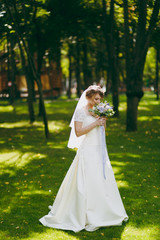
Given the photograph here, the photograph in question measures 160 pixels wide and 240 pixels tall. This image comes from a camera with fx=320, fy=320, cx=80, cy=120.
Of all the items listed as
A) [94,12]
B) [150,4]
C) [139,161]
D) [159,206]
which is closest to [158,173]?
[139,161]

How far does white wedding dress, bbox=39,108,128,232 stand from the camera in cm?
518

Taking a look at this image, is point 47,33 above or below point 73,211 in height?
above

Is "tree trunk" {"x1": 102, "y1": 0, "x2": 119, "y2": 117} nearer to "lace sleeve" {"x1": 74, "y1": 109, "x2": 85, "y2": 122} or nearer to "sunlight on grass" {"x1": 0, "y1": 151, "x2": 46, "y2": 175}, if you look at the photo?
"sunlight on grass" {"x1": 0, "y1": 151, "x2": 46, "y2": 175}

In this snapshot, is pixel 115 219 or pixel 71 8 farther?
pixel 71 8

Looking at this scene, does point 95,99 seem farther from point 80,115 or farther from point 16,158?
point 16,158

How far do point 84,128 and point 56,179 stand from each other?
329cm

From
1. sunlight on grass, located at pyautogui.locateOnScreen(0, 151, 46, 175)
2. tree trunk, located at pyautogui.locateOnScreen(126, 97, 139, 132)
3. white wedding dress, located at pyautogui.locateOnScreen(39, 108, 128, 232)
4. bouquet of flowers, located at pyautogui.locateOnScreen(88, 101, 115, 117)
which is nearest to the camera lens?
bouquet of flowers, located at pyautogui.locateOnScreen(88, 101, 115, 117)

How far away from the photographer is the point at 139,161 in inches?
384

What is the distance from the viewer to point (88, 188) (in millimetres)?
5211

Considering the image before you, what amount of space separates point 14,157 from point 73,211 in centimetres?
580

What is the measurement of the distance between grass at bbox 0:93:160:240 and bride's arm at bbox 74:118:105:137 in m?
1.61

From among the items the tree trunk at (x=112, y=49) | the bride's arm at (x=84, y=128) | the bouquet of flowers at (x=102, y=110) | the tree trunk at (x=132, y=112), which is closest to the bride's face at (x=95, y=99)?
the bouquet of flowers at (x=102, y=110)

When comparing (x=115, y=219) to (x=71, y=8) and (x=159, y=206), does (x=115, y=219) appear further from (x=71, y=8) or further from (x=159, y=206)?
(x=71, y=8)

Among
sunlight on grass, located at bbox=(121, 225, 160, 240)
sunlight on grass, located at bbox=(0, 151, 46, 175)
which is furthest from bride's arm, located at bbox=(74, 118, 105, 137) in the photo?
sunlight on grass, located at bbox=(0, 151, 46, 175)
